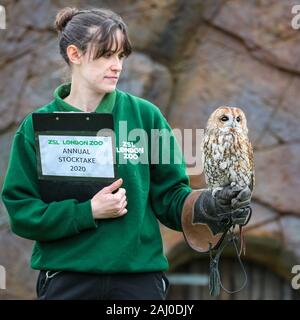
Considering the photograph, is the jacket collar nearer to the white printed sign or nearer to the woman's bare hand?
the white printed sign

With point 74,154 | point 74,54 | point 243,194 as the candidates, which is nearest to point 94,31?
point 74,54

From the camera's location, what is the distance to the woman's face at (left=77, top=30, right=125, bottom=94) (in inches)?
84.6

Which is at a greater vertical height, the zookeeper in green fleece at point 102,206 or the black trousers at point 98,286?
the zookeeper in green fleece at point 102,206

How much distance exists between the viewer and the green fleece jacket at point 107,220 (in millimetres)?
2117

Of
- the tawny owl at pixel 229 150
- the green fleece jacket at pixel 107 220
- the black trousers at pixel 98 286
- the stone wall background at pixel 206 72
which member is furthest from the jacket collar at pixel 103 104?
the stone wall background at pixel 206 72

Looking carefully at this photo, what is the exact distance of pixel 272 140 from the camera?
409 centimetres

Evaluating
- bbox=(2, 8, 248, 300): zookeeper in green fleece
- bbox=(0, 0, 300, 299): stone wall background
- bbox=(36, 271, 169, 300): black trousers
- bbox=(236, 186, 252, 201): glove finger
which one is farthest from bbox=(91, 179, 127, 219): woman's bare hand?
bbox=(0, 0, 300, 299): stone wall background

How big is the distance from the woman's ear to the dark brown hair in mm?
10

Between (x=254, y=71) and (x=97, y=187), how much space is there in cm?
209

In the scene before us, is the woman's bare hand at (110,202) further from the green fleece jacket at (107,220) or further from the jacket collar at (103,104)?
the jacket collar at (103,104)

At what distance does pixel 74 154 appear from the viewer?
2131mm

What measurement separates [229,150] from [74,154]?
1.39ft

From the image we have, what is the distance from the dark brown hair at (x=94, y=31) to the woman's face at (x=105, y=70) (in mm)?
11

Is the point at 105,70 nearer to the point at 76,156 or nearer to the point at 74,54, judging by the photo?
the point at 74,54
